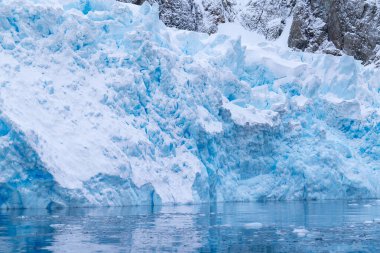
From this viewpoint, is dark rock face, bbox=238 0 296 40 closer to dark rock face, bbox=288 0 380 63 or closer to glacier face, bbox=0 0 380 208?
dark rock face, bbox=288 0 380 63

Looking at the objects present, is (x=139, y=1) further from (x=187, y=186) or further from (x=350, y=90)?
(x=187, y=186)

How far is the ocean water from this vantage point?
6.58 meters

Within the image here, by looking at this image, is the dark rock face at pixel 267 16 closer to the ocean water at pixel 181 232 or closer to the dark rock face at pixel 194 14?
the dark rock face at pixel 194 14

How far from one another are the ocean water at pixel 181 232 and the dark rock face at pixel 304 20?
22.5 m

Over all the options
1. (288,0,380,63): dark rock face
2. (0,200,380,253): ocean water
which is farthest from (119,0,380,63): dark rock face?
(0,200,380,253): ocean water

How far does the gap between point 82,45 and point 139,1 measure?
18.1m

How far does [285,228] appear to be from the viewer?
884 centimetres

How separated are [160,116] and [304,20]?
21.6m

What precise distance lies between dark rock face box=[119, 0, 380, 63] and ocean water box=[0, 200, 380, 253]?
2246 cm

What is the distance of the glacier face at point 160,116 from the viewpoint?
12.5 m

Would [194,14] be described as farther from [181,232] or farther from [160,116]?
[181,232]

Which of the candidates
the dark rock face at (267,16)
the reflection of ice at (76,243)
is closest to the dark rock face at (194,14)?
the dark rock face at (267,16)

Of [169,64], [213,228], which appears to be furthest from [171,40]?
[213,228]

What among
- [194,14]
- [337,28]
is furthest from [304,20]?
[194,14]
